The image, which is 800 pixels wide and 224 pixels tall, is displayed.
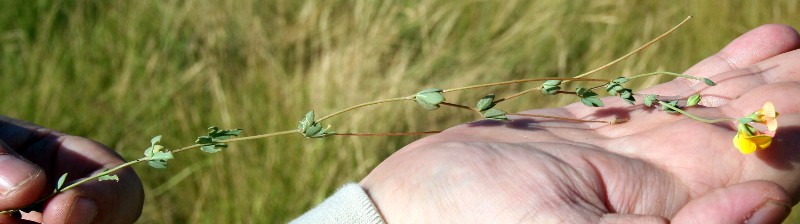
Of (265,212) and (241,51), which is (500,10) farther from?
(265,212)

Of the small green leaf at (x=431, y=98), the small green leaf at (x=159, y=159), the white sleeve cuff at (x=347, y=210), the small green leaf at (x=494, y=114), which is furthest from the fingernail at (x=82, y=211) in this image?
the small green leaf at (x=494, y=114)

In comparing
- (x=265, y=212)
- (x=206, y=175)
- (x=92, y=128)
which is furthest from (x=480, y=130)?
(x=92, y=128)

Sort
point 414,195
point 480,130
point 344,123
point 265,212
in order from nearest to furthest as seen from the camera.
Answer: point 414,195
point 480,130
point 265,212
point 344,123

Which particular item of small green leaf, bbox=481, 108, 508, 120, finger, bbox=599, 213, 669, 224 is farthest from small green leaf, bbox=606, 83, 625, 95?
finger, bbox=599, 213, 669, 224

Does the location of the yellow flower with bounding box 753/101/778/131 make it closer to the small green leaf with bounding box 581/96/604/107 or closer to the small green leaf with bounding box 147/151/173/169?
the small green leaf with bounding box 581/96/604/107

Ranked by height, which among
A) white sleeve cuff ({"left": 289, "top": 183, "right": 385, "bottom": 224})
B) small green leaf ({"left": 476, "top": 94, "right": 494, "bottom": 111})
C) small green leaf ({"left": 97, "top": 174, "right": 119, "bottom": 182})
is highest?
small green leaf ({"left": 476, "top": 94, "right": 494, "bottom": 111})

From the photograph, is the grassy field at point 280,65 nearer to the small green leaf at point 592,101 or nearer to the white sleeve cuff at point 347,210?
the white sleeve cuff at point 347,210

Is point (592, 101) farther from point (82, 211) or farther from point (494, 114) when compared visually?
point (82, 211)
